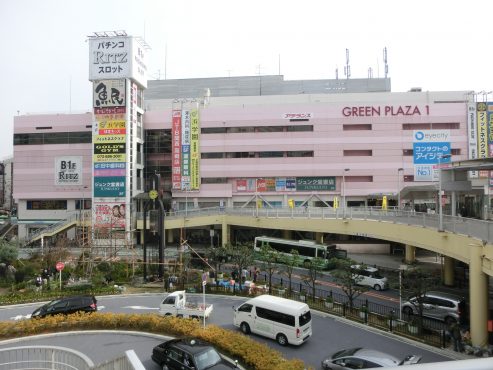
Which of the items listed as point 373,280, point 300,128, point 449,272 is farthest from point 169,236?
point 449,272

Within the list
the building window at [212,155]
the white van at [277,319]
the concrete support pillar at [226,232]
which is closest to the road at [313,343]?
the white van at [277,319]

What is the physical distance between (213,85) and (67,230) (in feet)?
125

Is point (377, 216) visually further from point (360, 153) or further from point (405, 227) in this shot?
point (360, 153)

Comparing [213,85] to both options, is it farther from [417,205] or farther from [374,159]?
[417,205]

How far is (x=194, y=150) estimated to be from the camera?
150 ft

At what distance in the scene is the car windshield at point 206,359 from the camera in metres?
11.7

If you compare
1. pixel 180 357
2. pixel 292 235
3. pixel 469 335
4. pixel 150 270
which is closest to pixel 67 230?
pixel 150 270

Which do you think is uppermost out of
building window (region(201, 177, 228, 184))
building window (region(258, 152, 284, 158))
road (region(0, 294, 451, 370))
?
building window (region(258, 152, 284, 158))

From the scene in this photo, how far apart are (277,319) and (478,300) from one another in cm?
790

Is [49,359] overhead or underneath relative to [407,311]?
overhead

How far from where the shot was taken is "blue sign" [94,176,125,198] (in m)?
41.7

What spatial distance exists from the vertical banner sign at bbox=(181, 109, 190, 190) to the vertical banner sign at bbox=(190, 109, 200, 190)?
0.36 meters

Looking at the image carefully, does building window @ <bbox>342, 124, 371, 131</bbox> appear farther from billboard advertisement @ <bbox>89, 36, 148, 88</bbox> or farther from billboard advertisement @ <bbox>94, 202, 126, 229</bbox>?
billboard advertisement @ <bbox>94, 202, 126, 229</bbox>

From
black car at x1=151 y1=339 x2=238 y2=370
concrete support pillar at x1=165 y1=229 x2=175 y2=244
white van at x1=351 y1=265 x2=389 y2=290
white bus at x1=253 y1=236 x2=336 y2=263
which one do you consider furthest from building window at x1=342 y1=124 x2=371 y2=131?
black car at x1=151 y1=339 x2=238 y2=370
